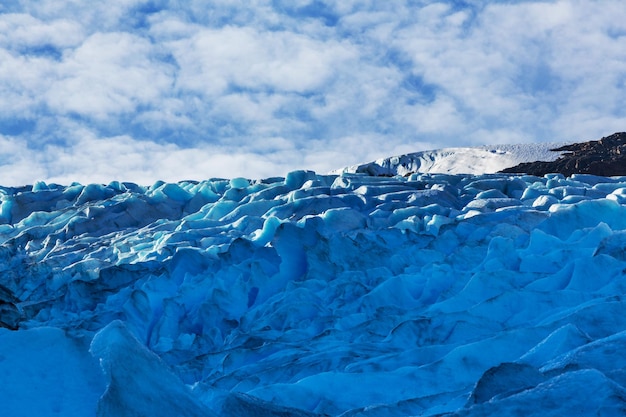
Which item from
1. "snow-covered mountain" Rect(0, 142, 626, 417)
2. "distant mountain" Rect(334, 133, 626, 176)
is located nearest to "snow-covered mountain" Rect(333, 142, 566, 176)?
"distant mountain" Rect(334, 133, 626, 176)

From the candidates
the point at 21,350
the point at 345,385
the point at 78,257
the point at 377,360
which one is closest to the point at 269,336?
the point at 377,360

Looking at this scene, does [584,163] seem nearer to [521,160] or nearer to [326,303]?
[521,160]

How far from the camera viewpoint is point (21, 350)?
9.27 feet

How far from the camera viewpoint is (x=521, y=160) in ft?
102

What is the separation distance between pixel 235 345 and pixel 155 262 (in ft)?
9.56

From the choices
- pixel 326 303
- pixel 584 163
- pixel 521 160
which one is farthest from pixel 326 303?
pixel 584 163

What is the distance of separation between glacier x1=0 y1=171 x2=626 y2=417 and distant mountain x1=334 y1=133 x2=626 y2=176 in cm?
1720

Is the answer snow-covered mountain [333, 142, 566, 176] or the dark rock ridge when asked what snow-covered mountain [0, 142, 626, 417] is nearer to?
the dark rock ridge

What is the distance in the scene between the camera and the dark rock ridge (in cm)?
2959

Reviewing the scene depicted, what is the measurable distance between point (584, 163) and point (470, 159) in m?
4.63

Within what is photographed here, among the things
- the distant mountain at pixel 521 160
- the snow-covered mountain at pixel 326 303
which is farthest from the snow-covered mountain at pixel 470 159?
the snow-covered mountain at pixel 326 303

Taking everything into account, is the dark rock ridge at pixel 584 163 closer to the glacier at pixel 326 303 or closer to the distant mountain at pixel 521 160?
the distant mountain at pixel 521 160

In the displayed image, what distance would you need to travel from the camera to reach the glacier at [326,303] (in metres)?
2.77

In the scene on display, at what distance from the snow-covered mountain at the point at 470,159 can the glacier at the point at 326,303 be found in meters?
17.3
